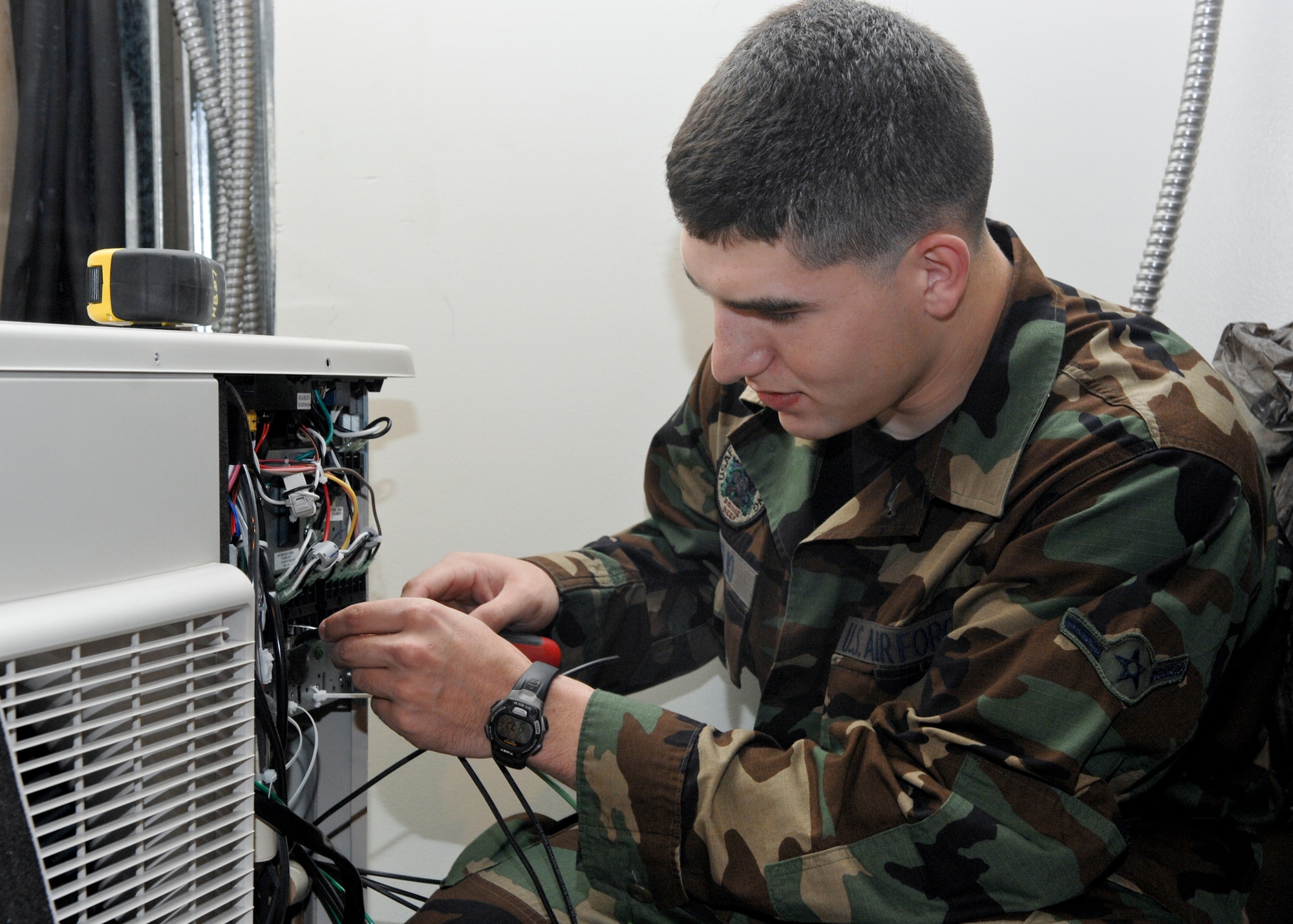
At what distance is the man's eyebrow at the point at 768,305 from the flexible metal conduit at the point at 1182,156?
2.01 ft

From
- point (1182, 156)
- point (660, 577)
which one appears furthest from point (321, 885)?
point (1182, 156)

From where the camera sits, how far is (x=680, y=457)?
1144 millimetres

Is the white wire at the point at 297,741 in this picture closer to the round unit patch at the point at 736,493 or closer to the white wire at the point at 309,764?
the white wire at the point at 309,764

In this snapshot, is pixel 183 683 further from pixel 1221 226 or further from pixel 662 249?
pixel 1221 226

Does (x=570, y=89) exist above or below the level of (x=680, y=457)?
above

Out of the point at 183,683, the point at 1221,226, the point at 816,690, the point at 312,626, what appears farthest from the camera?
the point at 1221,226

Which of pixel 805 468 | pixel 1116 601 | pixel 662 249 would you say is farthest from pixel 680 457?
pixel 1116 601

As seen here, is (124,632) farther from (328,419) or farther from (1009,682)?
(1009,682)

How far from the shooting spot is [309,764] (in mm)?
845

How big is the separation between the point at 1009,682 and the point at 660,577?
52cm

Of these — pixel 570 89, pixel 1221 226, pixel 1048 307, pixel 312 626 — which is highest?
pixel 570 89

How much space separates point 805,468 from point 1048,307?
0.30m

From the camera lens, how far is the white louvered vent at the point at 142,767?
44 cm

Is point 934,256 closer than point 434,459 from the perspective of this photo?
Yes
